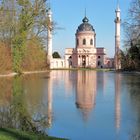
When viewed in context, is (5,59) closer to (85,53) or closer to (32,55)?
(32,55)

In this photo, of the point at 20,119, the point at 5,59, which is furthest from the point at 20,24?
the point at 20,119

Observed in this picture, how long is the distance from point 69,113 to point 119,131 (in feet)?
12.9

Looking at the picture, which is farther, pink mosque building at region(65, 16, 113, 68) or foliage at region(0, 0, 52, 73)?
pink mosque building at region(65, 16, 113, 68)

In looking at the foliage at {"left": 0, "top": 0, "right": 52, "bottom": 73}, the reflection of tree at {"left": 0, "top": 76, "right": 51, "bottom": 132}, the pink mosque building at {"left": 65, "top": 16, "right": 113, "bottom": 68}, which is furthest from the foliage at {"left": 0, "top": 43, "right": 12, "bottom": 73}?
the pink mosque building at {"left": 65, "top": 16, "right": 113, "bottom": 68}

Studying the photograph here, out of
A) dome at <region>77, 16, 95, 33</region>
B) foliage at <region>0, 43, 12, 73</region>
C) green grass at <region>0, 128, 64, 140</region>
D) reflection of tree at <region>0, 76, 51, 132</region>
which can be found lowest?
reflection of tree at <region>0, 76, 51, 132</region>

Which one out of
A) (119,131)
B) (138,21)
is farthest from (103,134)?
(138,21)

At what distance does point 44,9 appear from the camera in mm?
47000

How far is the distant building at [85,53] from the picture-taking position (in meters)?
134

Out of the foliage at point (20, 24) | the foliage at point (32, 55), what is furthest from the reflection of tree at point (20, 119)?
the foliage at point (32, 55)

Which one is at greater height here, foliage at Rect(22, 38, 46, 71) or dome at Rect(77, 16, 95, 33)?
dome at Rect(77, 16, 95, 33)

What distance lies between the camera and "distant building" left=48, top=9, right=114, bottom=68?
134250mm

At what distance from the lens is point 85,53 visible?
135625mm

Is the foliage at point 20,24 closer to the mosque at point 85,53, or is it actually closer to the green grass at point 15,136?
the green grass at point 15,136

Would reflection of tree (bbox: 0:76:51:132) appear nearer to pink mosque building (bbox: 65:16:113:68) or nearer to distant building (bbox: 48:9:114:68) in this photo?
distant building (bbox: 48:9:114:68)
